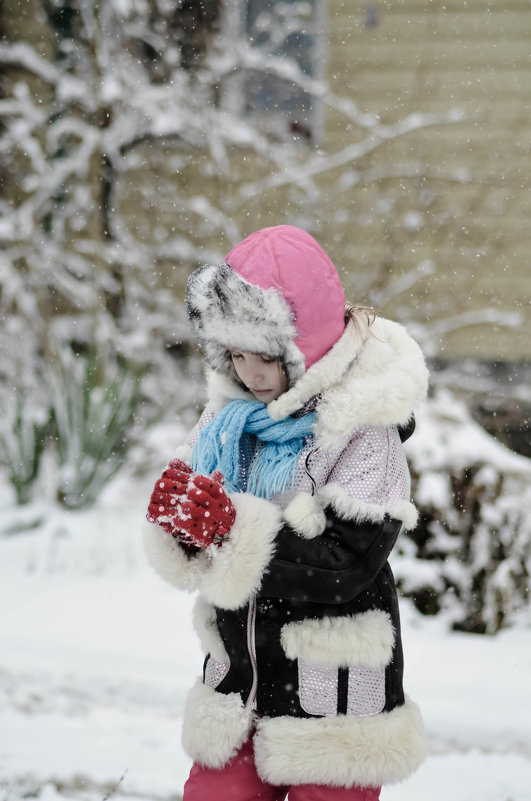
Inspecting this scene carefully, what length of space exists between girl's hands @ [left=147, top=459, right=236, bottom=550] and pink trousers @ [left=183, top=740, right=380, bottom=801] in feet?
1.81

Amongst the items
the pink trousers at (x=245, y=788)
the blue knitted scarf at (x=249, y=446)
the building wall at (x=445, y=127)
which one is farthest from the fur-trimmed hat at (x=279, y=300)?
the building wall at (x=445, y=127)

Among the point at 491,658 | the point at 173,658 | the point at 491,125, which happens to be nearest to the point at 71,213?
the point at 491,125

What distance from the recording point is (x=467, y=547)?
395 centimetres

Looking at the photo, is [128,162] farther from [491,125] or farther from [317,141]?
[491,125]

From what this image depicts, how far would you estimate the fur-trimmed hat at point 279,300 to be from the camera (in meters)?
1.74

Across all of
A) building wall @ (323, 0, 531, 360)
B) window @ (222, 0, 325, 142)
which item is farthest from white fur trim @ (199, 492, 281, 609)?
window @ (222, 0, 325, 142)

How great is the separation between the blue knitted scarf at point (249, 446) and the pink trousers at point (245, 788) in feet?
1.93

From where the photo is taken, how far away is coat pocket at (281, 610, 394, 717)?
1.73 metres

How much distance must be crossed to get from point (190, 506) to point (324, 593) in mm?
329

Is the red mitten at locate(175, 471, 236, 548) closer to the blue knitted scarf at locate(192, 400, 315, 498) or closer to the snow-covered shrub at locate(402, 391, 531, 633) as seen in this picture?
the blue knitted scarf at locate(192, 400, 315, 498)

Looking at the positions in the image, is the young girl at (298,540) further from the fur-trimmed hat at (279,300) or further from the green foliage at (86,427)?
the green foliage at (86,427)

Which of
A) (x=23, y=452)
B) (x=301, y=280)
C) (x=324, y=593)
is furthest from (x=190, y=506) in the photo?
(x=23, y=452)

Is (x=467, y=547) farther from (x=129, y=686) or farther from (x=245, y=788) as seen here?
(x=245, y=788)

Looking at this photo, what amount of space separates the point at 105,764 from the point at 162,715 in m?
0.41
